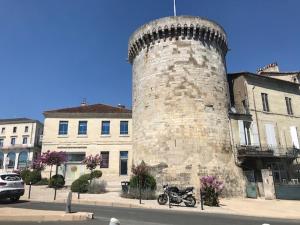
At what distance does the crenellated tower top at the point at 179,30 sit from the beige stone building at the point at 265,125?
4.26 meters

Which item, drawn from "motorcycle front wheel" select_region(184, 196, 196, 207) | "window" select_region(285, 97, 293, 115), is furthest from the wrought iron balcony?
"motorcycle front wheel" select_region(184, 196, 196, 207)

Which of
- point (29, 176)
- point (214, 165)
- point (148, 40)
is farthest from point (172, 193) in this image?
point (29, 176)

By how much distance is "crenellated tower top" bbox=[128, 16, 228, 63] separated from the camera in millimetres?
20594

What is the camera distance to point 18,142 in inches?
1815

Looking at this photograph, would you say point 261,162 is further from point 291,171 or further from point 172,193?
point 172,193

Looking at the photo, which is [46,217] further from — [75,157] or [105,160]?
[75,157]

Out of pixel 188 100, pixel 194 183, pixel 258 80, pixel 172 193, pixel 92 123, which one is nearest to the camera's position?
pixel 172 193

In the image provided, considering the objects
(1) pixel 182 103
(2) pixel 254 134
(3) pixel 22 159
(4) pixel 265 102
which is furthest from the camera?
(3) pixel 22 159

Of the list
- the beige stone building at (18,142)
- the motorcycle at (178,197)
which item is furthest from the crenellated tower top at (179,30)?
the beige stone building at (18,142)

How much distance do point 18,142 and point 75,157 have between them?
22.7 metres

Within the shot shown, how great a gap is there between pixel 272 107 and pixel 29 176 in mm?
21443

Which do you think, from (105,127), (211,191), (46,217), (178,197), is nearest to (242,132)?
(211,191)

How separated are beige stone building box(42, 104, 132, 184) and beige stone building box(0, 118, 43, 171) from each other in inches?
756

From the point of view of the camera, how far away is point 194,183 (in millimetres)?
17734
